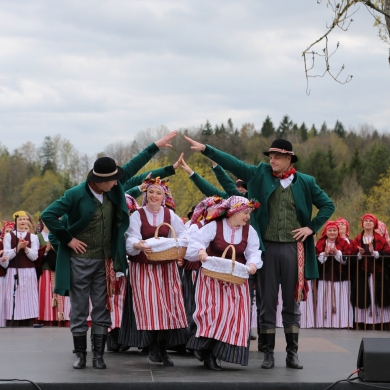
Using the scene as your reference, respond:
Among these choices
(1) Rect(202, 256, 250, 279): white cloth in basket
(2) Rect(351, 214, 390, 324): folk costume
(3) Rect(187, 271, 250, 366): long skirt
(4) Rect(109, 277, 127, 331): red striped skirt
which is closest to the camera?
(1) Rect(202, 256, 250, 279): white cloth in basket

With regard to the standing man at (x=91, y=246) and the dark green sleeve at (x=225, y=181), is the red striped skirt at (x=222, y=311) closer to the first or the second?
the standing man at (x=91, y=246)

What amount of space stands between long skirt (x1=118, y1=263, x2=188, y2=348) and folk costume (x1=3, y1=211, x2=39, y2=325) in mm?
4067

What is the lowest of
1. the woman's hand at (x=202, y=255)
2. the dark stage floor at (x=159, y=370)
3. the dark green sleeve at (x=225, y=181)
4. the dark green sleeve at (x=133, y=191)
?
the dark stage floor at (x=159, y=370)

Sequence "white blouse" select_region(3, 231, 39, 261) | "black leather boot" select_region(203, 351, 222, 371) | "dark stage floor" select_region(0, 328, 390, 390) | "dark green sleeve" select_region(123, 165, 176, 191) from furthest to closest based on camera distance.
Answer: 1. "white blouse" select_region(3, 231, 39, 261)
2. "dark green sleeve" select_region(123, 165, 176, 191)
3. "black leather boot" select_region(203, 351, 222, 371)
4. "dark stage floor" select_region(0, 328, 390, 390)

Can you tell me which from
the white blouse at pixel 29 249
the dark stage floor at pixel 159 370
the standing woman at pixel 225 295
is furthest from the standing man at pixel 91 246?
the white blouse at pixel 29 249

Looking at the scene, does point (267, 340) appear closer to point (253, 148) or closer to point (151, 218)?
point (151, 218)

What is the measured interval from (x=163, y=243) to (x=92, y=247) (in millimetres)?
590

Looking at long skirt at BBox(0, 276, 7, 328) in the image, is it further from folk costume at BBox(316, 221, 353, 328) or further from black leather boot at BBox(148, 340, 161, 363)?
black leather boot at BBox(148, 340, 161, 363)

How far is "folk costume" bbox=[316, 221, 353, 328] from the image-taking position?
1127 cm

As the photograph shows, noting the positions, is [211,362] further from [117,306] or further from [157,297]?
[117,306]

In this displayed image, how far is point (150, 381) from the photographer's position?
631cm

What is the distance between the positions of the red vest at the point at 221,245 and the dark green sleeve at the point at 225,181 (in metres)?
1.62

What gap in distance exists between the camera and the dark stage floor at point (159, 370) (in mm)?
6277

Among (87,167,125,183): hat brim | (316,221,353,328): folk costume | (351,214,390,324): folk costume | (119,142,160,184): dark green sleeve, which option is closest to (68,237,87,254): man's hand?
(87,167,125,183): hat brim
